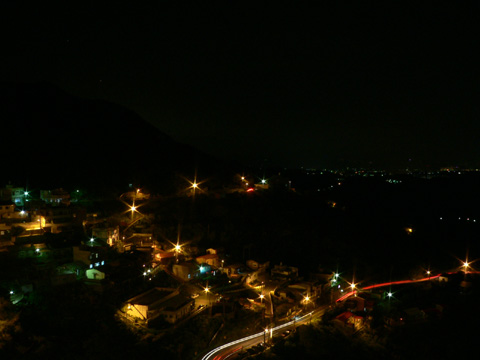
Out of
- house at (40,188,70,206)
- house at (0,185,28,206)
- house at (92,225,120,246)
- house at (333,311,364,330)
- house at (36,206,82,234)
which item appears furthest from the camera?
house at (40,188,70,206)

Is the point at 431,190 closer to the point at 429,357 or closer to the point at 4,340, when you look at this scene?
the point at 429,357

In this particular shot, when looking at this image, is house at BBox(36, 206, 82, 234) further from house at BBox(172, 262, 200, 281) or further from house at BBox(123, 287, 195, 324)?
house at BBox(123, 287, 195, 324)

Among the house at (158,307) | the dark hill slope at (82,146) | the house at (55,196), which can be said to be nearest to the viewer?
the house at (158,307)

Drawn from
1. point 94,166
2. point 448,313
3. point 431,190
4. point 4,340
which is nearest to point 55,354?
point 4,340

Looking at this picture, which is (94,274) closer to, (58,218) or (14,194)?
(58,218)

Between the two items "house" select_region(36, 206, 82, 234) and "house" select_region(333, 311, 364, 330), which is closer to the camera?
"house" select_region(333, 311, 364, 330)

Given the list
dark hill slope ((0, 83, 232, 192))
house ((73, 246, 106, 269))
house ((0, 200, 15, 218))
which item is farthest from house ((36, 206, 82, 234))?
dark hill slope ((0, 83, 232, 192))

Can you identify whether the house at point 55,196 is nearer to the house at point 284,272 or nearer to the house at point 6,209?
the house at point 6,209

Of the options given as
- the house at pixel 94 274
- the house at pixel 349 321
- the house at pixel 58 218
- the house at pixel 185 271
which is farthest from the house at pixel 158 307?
the house at pixel 58 218
